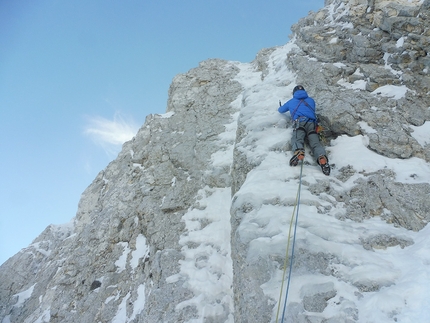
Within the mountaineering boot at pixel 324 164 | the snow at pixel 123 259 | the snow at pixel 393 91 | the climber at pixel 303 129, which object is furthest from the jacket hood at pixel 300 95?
the snow at pixel 123 259

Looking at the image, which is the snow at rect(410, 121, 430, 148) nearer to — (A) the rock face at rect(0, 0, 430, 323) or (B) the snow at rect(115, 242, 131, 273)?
(A) the rock face at rect(0, 0, 430, 323)

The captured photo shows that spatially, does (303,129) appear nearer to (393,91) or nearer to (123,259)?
(393,91)

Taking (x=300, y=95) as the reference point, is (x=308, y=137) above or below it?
below

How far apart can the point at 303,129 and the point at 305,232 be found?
3038mm

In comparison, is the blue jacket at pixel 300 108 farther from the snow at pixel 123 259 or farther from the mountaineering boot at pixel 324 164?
the snow at pixel 123 259

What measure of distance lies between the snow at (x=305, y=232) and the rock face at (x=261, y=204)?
0.03 meters

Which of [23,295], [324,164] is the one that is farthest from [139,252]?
[324,164]

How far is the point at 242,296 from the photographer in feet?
15.4

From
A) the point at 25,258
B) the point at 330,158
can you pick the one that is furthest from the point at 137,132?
the point at 330,158

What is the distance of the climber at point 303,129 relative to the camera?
6629 mm

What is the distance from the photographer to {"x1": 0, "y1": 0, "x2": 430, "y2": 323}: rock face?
4637 millimetres

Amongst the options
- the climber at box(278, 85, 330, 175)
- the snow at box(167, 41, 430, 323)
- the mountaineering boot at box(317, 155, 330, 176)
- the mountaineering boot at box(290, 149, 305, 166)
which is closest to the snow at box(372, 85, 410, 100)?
the snow at box(167, 41, 430, 323)

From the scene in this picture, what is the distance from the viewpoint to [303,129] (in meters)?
7.24

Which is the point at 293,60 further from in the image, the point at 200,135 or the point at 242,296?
the point at 242,296
